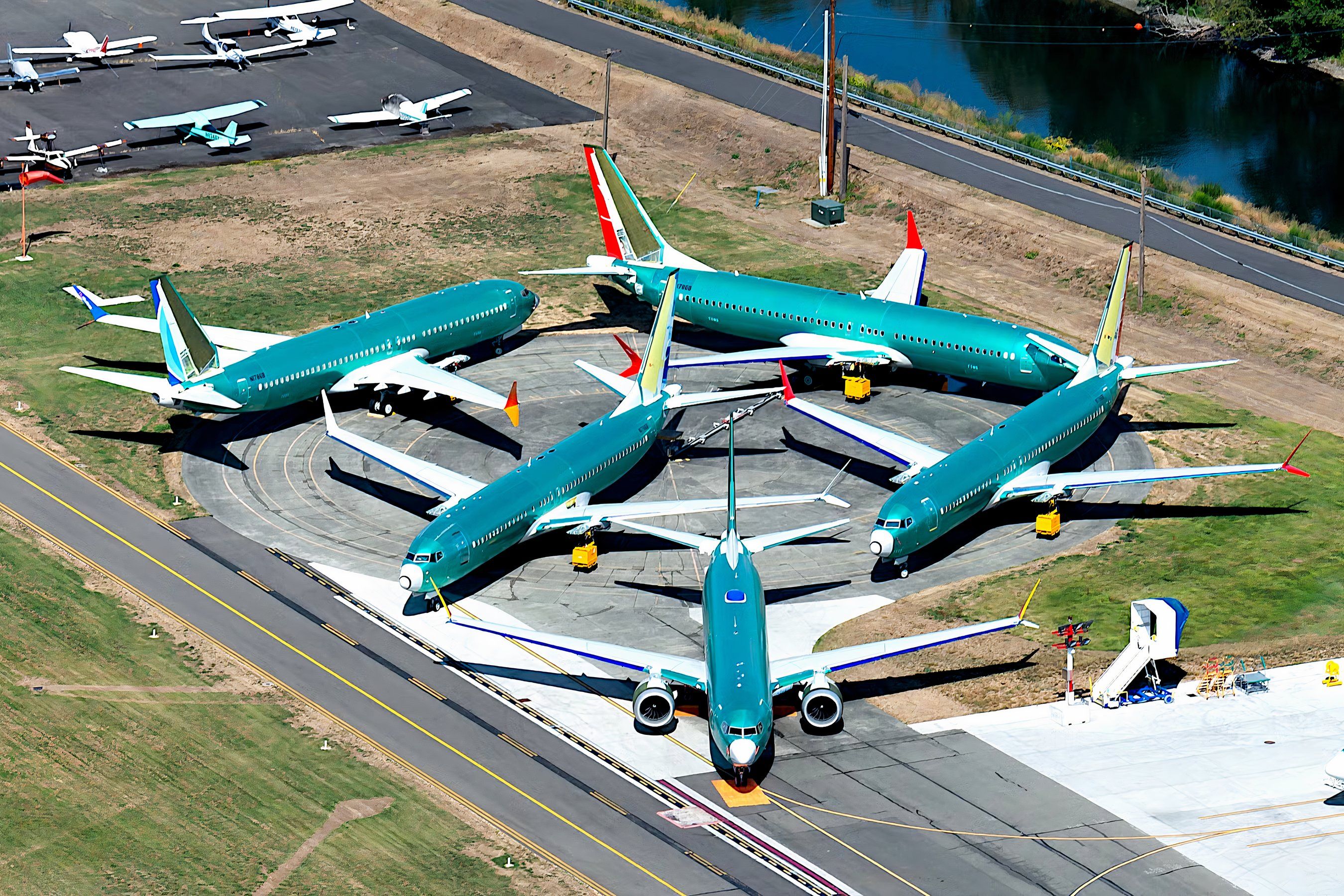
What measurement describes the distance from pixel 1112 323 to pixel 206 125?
89.4m

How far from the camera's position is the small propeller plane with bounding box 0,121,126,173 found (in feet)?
436

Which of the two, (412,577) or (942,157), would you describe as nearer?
(412,577)

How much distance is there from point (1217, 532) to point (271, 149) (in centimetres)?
9366

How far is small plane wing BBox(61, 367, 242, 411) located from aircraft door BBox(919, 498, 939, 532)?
1514 inches

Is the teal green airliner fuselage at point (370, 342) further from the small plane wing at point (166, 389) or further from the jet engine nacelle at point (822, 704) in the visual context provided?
the jet engine nacelle at point (822, 704)

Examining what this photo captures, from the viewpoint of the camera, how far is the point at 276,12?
563 feet

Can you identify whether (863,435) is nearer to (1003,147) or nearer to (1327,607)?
(1327,607)

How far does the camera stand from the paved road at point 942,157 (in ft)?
374

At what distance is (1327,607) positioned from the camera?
2879 inches

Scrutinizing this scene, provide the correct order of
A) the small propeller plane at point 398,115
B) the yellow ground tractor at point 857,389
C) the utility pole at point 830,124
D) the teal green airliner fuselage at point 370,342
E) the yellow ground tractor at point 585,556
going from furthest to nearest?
1. the small propeller plane at point 398,115
2. the utility pole at point 830,124
3. the yellow ground tractor at point 857,389
4. the teal green airliner fuselage at point 370,342
5. the yellow ground tractor at point 585,556

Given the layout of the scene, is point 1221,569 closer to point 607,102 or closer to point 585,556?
point 585,556

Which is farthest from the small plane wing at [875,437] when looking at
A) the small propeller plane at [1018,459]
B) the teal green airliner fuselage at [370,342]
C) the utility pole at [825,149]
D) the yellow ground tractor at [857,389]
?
the utility pole at [825,149]

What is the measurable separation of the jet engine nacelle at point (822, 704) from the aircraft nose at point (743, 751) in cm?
523

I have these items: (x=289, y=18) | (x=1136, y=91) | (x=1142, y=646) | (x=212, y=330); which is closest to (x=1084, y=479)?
(x=1142, y=646)
